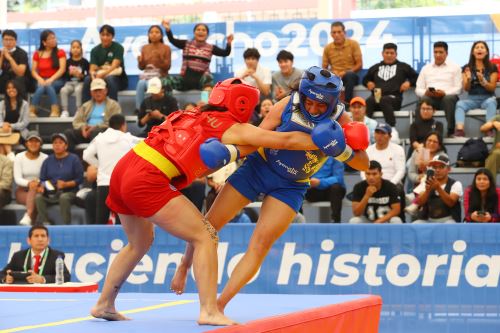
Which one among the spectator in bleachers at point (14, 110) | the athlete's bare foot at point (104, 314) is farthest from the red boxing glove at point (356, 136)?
the spectator in bleachers at point (14, 110)

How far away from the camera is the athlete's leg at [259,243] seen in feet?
20.0

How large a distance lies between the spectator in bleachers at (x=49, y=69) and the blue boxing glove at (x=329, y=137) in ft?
29.6

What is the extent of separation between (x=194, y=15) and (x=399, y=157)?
21.5m

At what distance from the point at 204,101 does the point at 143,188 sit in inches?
280

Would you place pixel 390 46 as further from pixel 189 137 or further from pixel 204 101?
pixel 189 137

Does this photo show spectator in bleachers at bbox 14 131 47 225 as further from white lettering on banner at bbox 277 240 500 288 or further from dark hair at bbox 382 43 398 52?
dark hair at bbox 382 43 398 52

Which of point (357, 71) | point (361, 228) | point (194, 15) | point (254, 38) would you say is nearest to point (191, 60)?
point (254, 38)

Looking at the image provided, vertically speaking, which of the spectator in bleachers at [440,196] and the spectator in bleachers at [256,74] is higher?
the spectator in bleachers at [256,74]

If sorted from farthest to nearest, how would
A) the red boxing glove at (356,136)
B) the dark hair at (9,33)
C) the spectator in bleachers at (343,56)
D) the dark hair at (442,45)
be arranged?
the dark hair at (9,33) → the spectator in bleachers at (343,56) → the dark hair at (442,45) → the red boxing glove at (356,136)

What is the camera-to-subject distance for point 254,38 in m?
14.1

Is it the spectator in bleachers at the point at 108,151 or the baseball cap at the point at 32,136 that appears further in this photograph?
the baseball cap at the point at 32,136

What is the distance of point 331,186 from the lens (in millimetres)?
11289

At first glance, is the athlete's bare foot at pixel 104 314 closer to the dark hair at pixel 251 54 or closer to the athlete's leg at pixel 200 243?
the athlete's leg at pixel 200 243

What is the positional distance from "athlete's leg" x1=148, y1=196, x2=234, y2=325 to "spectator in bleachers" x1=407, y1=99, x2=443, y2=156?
6.68 m
